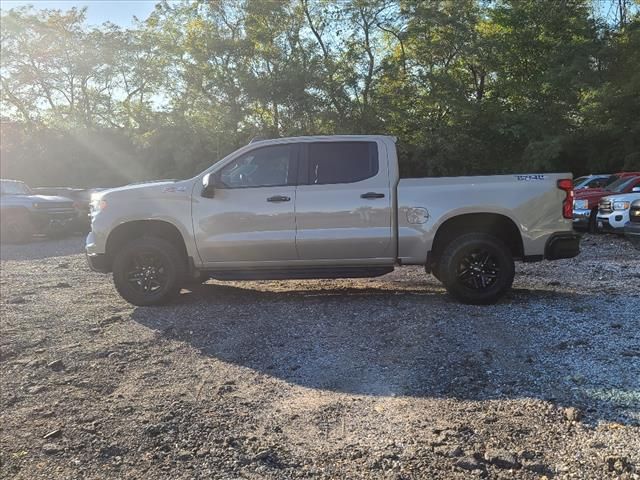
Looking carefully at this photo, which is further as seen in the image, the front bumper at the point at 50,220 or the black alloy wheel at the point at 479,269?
the front bumper at the point at 50,220

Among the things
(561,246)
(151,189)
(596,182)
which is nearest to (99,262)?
(151,189)

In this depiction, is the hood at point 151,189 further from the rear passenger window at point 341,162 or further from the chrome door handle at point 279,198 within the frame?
the rear passenger window at point 341,162

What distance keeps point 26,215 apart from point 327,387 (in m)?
14.6

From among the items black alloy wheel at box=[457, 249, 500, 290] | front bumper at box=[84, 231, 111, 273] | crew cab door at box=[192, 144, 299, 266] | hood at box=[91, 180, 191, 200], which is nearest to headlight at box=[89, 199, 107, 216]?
hood at box=[91, 180, 191, 200]

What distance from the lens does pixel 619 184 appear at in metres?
14.6

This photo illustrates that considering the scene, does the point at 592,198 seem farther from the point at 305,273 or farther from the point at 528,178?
the point at 305,273

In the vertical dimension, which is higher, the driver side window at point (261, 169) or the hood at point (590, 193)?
the driver side window at point (261, 169)

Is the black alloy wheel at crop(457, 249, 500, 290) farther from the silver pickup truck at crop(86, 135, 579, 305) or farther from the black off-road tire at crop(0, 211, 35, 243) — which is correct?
the black off-road tire at crop(0, 211, 35, 243)

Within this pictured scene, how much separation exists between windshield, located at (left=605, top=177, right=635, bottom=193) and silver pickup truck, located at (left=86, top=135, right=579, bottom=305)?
29.9 ft

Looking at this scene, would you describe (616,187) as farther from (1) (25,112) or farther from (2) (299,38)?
(1) (25,112)

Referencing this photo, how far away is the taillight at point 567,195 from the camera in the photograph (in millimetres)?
6410

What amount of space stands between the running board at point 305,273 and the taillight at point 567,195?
2038 millimetres

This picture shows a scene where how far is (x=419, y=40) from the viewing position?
2484cm

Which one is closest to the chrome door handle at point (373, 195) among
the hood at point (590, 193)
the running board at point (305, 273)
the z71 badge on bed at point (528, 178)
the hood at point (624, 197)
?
the running board at point (305, 273)
